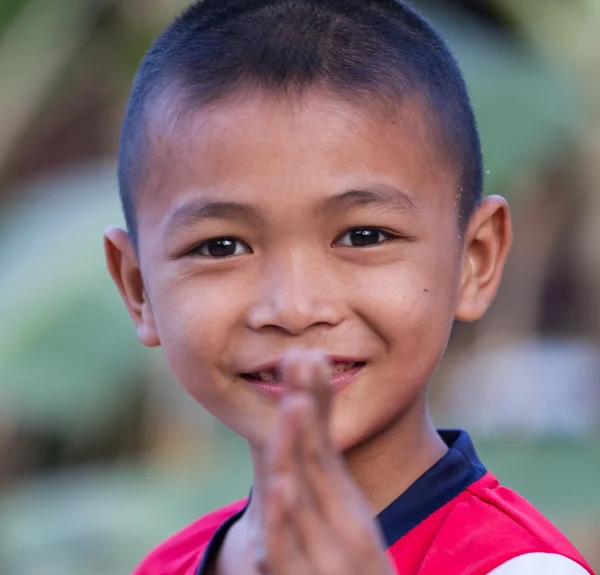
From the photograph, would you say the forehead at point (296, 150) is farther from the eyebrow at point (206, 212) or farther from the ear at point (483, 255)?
the ear at point (483, 255)

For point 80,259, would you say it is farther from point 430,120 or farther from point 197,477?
point 430,120

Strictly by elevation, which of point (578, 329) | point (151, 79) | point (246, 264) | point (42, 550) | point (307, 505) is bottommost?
point (42, 550)

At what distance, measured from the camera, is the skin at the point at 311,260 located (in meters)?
1.57

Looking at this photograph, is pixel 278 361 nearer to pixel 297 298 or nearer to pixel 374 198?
pixel 297 298

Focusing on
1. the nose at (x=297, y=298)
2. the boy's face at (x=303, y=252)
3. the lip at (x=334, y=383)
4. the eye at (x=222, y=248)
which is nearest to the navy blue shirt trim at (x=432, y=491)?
the boy's face at (x=303, y=252)

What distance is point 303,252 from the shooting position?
1.57m

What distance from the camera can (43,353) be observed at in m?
4.75

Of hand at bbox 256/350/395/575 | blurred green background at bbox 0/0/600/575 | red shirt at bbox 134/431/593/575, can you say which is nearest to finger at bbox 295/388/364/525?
hand at bbox 256/350/395/575

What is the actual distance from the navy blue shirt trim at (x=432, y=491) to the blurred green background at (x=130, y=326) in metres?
2.82

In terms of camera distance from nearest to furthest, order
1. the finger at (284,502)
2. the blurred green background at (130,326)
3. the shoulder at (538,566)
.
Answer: the finger at (284,502), the shoulder at (538,566), the blurred green background at (130,326)

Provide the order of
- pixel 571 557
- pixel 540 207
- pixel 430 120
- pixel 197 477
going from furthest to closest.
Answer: pixel 540 207 < pixel 197 477 < pixel 430 120 < pixel 571 557

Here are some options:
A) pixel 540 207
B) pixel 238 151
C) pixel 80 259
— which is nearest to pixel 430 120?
pixel 238 151

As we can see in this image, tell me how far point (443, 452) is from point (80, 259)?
3205 mm

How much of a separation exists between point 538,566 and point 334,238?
525 mm
